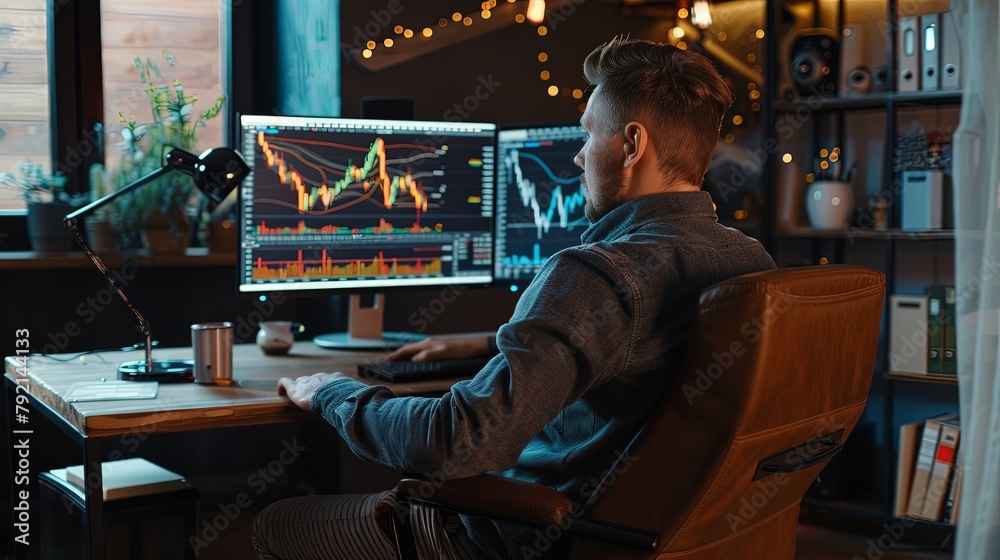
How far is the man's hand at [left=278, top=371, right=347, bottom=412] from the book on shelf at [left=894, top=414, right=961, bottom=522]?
2.16m

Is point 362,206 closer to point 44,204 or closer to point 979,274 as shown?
point 44,204

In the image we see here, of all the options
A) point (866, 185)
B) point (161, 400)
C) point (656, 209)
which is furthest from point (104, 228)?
point (866, 185)

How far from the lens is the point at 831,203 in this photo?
3.47 metres

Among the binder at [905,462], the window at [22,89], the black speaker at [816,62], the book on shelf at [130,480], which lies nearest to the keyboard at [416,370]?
the book on shelf at [130,480]

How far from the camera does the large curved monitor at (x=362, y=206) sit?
90.4 inches

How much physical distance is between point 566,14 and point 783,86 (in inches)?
31.7

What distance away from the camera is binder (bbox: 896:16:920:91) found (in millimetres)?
3252


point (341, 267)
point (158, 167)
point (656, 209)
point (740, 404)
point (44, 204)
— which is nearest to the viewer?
point (740, 404)

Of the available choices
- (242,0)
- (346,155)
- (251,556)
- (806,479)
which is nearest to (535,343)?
(806,479)

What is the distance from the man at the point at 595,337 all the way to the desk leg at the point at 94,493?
0.34 metres

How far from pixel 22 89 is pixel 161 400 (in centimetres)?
158

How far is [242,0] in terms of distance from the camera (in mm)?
3254

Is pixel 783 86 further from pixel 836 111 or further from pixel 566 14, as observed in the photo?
pixel 566 14

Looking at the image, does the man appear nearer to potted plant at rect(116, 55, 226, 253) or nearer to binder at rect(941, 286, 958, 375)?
potted plant at rect(116, 55, 226, 253)
